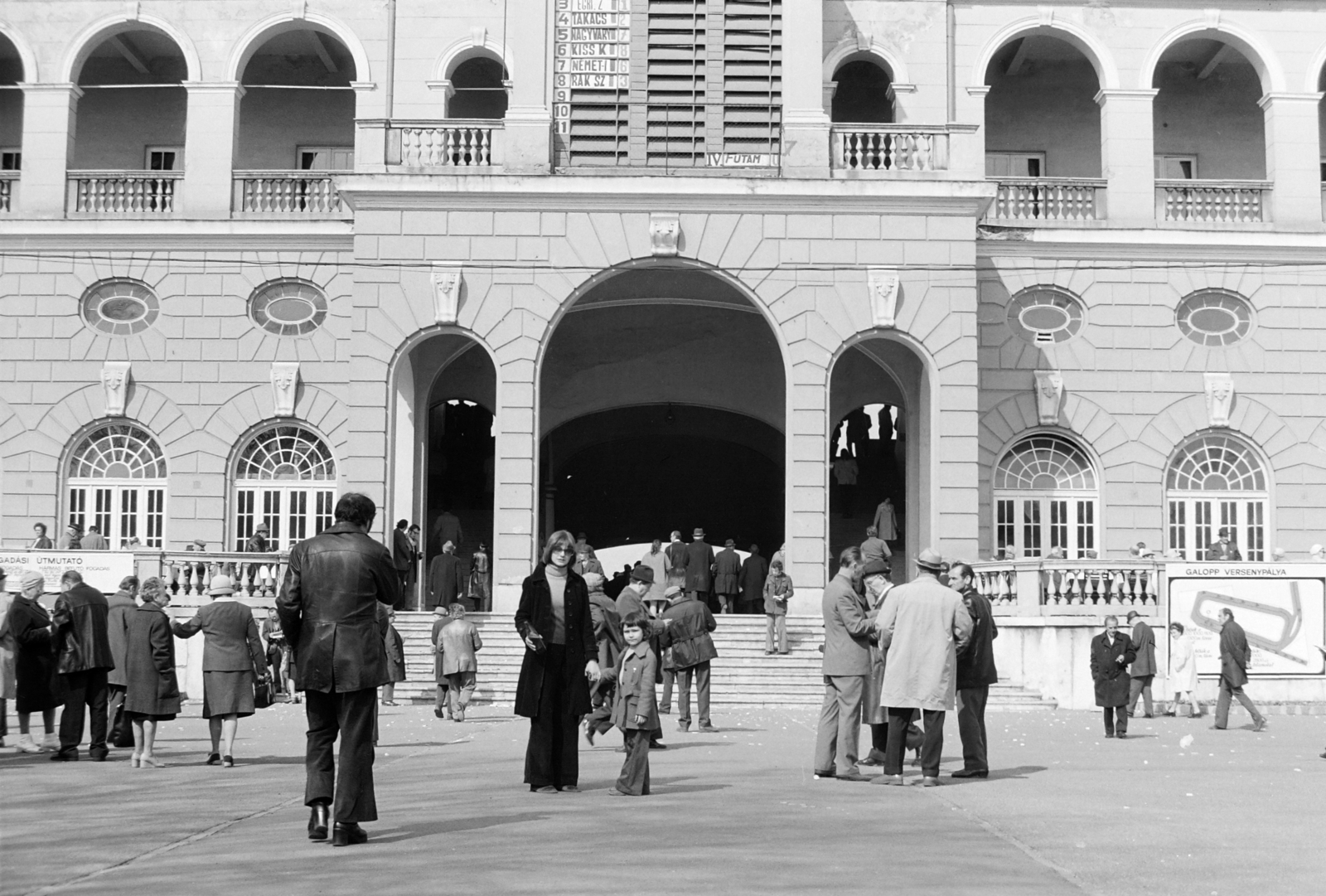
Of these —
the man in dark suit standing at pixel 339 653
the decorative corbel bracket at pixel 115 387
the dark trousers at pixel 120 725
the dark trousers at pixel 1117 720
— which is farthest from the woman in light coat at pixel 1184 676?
the decorative corbel bracket at pixel 115 387

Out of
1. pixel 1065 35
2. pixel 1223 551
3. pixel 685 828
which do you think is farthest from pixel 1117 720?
pixel 1065 35

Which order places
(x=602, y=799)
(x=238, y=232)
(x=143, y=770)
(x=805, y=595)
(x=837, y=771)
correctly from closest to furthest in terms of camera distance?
(x=602, y=799), (x=837, y=771), (x=143, y=770), (x=805, y=595), (x=238, y=232)

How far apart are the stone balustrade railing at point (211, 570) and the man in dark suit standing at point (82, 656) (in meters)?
9.63

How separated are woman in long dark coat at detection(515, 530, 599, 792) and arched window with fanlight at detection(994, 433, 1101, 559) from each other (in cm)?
1932

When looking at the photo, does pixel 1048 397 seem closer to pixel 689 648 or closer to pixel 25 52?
pixel 689 648

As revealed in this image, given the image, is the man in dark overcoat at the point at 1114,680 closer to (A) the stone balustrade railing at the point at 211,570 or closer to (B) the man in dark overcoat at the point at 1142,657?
(B) the man in dark overcoat at the point at 1142,657

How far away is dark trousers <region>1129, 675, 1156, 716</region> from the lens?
2209 cm

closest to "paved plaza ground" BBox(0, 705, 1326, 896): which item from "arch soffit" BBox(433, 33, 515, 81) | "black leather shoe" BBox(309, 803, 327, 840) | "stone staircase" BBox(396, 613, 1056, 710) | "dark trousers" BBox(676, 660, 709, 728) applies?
"black leather shoe" BBox(309, 803, 327, 840)

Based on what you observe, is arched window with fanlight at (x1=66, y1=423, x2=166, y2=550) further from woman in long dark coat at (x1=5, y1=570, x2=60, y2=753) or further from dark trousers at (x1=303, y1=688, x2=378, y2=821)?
dark trousers at (x1=303, y1=688, x2=378, y2=821)

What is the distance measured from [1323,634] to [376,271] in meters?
15.4

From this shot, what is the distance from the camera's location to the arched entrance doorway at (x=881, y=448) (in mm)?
30859

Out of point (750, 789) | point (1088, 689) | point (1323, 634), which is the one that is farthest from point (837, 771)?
point (1323, 634)

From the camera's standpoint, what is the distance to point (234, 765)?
15.5m

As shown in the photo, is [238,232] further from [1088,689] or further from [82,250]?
[1088,689]
